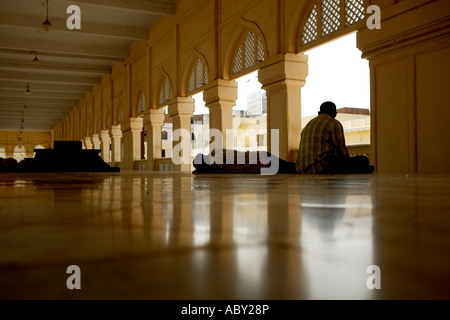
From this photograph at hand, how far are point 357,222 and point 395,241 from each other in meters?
0.17

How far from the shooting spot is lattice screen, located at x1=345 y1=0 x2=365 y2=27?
5.86 meters

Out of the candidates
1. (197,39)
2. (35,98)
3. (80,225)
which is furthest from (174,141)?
(35,98)

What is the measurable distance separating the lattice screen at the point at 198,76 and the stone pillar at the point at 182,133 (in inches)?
21.3

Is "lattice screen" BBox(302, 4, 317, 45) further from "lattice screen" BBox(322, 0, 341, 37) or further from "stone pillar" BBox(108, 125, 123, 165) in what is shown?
"stone pillar" BBox(108, 125, 123, 165)

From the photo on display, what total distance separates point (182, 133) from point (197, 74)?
71.1 inches

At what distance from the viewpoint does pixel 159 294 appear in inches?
10.6

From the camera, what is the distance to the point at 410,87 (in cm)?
518

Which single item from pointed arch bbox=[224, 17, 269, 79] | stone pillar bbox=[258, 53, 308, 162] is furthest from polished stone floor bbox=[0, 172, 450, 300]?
pointed arch bbox=[224, 17, 269, 79]

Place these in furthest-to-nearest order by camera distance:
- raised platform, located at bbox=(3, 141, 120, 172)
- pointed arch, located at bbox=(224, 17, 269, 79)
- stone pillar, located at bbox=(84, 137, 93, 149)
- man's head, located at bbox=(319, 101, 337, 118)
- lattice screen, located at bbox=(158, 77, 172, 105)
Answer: stone pillar, located at bbox=(84, 137, 93, 149)
lattice screen, located at bbox=(158, 77, 172, 105)
raised platform, located at bbox=(3, 141, 120, 172)
pointed arch, located at bbox=(224, 17, 269, 79)
man's head, located at bbox=(319, 101, 337, 118)

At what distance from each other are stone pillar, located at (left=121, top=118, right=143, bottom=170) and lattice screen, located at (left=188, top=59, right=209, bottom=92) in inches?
209

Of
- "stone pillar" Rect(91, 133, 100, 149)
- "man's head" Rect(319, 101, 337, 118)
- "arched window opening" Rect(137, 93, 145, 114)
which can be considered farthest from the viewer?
"stone pillar" Rect(91, 133, 100, 149)

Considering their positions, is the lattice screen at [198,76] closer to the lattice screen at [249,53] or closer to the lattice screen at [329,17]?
the lattice screen at [249,53]

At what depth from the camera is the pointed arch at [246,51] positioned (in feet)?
26.8
